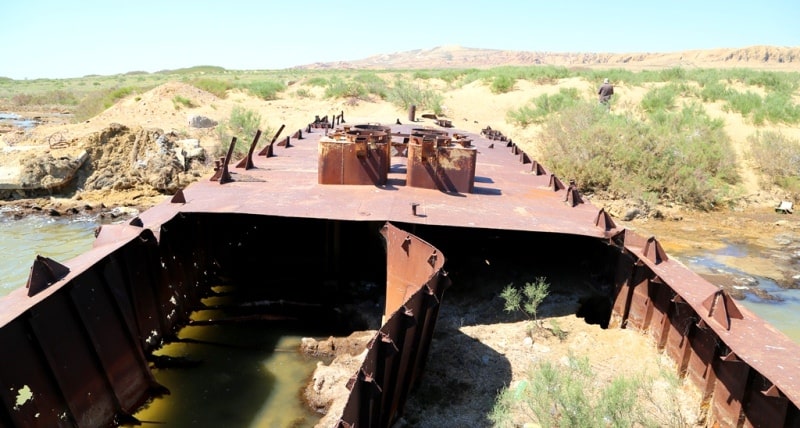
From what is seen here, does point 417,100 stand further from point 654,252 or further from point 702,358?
point 702,358

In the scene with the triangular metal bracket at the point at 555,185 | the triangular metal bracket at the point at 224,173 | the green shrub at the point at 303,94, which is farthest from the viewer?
the green shrub at the point at 303,94

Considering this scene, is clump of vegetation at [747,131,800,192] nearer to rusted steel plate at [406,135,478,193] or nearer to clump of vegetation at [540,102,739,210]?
clump of vegetation at [540,102,739,210]

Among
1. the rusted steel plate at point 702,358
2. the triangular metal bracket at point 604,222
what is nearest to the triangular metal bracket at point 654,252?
the triangular metal bracket at point 604,222

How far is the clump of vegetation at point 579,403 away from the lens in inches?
144

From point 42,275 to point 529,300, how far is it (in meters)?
4.41

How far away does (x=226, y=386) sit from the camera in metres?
5.20

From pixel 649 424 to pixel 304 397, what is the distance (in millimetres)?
2805

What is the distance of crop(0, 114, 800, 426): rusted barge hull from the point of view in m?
3.39

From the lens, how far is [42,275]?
359cm

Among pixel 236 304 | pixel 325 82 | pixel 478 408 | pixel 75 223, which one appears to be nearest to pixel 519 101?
pixel 325 82

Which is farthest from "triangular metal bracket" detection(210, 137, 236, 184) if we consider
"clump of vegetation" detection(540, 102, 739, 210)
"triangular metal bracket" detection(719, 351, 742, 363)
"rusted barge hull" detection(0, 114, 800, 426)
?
"clump of vegetation" detection(540, 102, 739, 210)

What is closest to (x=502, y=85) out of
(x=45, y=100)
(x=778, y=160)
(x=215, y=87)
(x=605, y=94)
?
(x=605, y=94)

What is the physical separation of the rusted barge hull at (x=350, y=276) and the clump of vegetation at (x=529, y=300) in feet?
1.98

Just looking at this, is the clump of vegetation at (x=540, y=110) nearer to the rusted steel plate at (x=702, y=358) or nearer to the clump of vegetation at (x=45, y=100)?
the rusted steel plate at (x=702, y=358)
